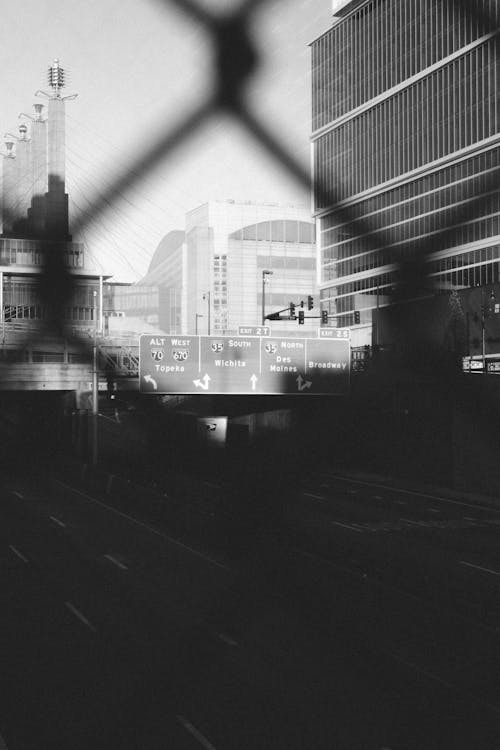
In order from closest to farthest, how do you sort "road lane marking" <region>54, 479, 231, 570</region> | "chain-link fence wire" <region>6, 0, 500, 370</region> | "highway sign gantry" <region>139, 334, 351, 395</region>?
"chain-link fence wire" <region>6, 0, 500, 370</region>, "highway sign gantry" <region>139, 334, 351, 395</region>, "road lane marking" <region>54, 479, 231, 570</region>

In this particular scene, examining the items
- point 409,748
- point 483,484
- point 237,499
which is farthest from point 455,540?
point 237,499

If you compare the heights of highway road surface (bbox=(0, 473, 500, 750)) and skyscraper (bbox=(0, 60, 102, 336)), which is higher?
skyscraper (bbox=(0, 60, 102, 336))

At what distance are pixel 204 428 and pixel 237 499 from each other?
14.8 ft

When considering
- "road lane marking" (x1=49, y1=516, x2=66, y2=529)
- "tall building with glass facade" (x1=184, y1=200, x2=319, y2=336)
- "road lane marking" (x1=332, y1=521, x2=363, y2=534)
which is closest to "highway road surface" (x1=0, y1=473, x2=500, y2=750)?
"tall building with glass facade" (x1=184, y1=200, x2=319, y2=336)

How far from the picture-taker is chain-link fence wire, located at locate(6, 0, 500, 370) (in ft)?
5.67

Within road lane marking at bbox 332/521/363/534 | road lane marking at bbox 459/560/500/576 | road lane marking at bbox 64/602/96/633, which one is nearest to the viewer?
road lane marking at bbox 64/602/96/633

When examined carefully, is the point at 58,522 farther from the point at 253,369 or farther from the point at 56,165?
the point at 56,165

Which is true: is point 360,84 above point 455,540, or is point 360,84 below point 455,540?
above

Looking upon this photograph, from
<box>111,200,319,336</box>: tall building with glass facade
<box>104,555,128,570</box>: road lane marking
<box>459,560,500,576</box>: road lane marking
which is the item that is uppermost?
<box>111,200,319,336</box>: tall building with glass facade

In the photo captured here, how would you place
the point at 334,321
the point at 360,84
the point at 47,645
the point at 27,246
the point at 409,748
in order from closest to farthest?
the point at 27,246 < the point at 360,84 < the point at 334,321 < the point at 409,748 < the point at 47,645

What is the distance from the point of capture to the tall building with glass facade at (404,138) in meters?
1.97

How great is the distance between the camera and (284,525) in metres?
2.96

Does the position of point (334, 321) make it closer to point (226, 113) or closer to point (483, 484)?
point (226, 113)

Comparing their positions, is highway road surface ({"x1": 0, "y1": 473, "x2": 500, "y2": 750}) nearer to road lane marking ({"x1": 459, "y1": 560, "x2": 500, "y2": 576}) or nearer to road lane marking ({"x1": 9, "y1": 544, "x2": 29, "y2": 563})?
road lane marking ({"x1": 459, "y1": 560, "x2": 500, "y2": 576})
